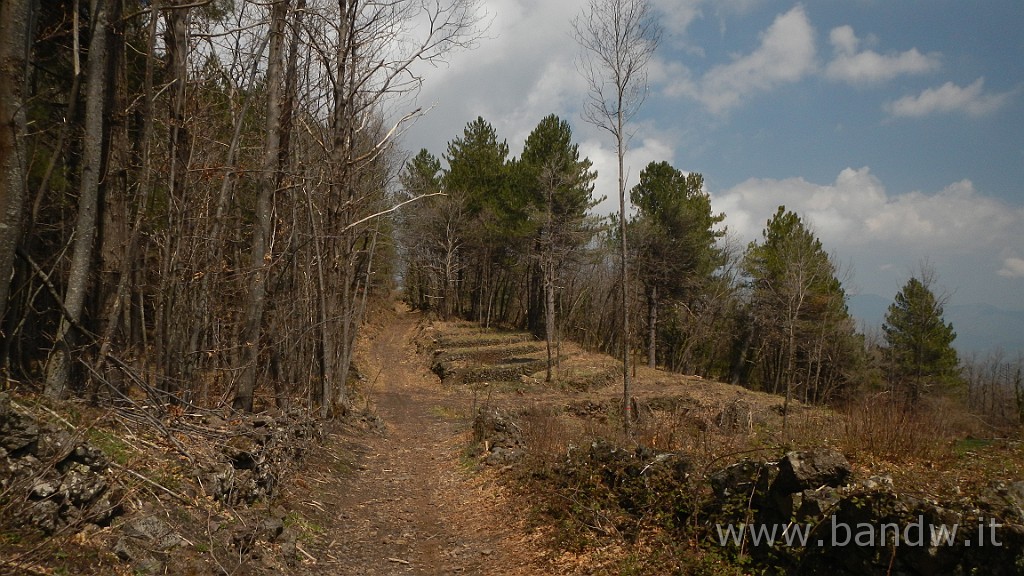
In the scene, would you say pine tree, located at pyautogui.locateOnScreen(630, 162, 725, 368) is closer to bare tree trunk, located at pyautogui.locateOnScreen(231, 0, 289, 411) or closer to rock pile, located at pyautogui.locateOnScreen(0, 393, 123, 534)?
bare tree trunk, located at pyautogui.locateOnScreen(231, 0, 289, 411)

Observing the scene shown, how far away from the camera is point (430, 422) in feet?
56.6

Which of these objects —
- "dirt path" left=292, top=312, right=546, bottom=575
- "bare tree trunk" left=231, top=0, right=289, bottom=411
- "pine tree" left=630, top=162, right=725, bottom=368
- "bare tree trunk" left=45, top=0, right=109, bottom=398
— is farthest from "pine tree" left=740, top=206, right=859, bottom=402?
"bare tree trunk" left=45, top=0, right=109, bottom=398

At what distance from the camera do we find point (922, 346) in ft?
111

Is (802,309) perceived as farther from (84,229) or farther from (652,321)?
(84,229)

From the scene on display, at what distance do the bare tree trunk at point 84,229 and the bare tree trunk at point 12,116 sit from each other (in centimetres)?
136

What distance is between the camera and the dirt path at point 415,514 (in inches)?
245

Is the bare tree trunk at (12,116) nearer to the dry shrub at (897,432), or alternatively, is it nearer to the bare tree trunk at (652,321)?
the dry shrub at (897,432)

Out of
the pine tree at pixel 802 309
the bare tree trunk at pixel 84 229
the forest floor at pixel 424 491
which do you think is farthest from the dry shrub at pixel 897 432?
the pine tree at pixel 802 309

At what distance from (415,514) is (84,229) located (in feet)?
17.0

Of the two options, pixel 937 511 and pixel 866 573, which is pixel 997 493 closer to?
pixel 937 511

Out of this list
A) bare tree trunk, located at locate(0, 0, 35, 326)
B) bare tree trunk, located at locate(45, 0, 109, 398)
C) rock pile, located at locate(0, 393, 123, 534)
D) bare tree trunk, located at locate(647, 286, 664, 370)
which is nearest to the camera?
rock pile, located at locate(0, 393, 123, 534)

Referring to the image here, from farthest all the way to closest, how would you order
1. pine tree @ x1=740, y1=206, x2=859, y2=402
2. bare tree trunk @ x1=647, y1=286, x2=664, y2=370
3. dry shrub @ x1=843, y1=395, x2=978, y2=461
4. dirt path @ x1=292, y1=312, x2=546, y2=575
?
bare tree trunk @ x1=647, y1=286, x2=664, y2=370, pine tree @ x1=740, y1=206, x2=859, y2=402, dirt path @ x1=292, y1=312, x2=546, y2=575, dry shrub @ x1=843, y1=395, x2=978, y2=461

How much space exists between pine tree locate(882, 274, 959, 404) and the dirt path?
31404 millimetres

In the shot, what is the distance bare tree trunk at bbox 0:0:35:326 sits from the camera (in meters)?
4.03
